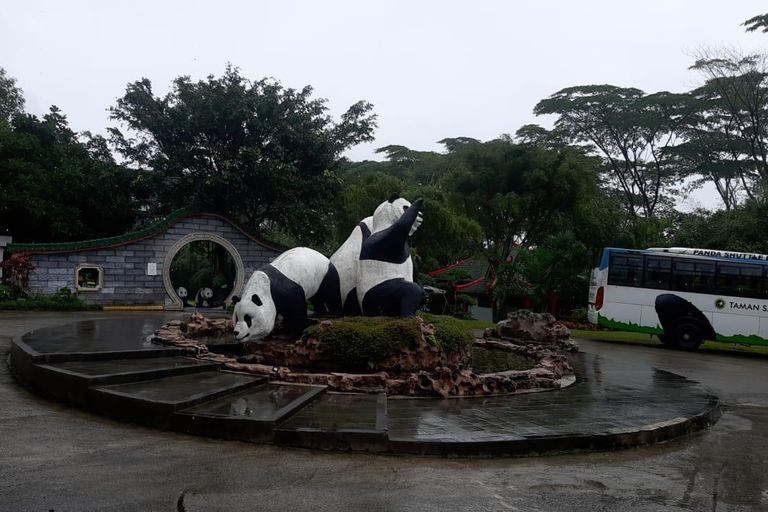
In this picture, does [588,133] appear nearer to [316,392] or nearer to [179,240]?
[179,240]

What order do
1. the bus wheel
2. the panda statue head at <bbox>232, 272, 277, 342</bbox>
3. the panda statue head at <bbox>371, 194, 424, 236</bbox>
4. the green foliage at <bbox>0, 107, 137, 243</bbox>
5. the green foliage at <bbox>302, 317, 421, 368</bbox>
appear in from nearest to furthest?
the green foliage at <bbox>302, 317, 421, 368</bbox>
the panda statue head at <bbox>232, 272, 277, 342</bbox>
the panda statue head at <bbox>371, 194, 424, 236</bbox>
the bus wheel
the green foliage at <bbox>0, 107, 137, 243</bbox>

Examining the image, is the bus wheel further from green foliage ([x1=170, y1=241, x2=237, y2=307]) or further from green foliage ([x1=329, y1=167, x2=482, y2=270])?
green foliage ([x1=170, y1=241, x2=237, y2=307])

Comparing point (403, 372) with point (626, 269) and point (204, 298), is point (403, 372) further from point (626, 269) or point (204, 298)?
point (204, 298)

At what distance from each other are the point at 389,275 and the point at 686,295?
39.5ft

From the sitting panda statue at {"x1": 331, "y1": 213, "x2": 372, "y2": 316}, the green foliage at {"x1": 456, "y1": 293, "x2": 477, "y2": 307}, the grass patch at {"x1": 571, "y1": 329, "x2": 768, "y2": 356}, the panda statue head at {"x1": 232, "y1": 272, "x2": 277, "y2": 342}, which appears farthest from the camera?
the green foliage at {"x1": 456, "y1": 293, "x2": 477, "y2": 307}

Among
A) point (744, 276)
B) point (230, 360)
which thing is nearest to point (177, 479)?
point (230, 360)

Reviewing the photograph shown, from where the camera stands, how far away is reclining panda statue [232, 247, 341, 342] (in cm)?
865

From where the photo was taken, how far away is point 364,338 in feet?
25.8

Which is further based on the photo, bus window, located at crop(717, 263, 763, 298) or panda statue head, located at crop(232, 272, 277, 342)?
bus window, located at crop(717, 263, 763, 298)

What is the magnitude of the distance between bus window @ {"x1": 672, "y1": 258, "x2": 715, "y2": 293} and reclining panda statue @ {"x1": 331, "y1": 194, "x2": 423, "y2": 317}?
11304 mm

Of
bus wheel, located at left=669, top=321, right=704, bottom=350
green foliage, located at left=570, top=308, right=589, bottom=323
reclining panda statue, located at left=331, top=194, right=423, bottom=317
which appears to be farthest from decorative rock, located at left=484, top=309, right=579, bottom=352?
green foliage, located at left=570, top=308, right=589, bottom=323

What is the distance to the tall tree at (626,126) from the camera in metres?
30.6

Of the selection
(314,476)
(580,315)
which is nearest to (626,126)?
(580,315)

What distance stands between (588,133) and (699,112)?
5.48 metres
